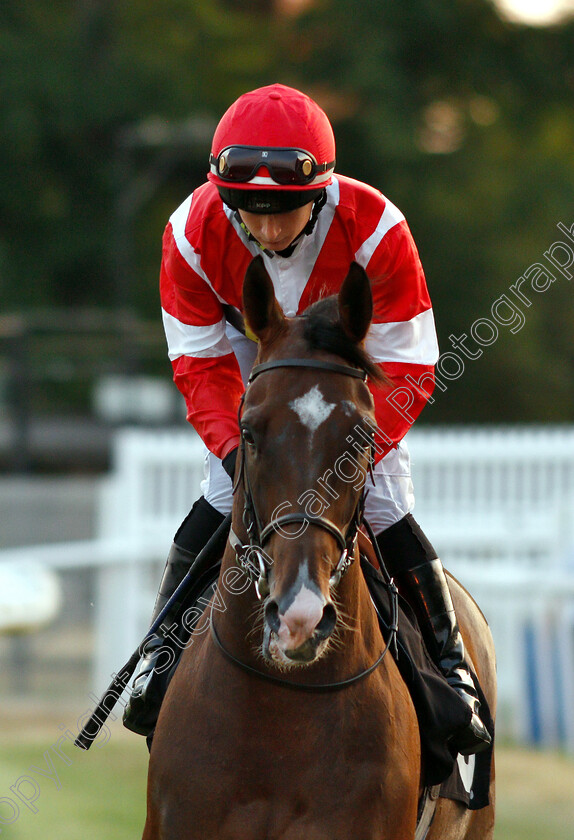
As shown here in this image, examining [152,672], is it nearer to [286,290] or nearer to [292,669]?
[292,669]

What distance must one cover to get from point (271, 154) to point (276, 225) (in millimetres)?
217

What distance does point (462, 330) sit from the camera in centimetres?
2303

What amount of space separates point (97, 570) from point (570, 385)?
16247 millimetres

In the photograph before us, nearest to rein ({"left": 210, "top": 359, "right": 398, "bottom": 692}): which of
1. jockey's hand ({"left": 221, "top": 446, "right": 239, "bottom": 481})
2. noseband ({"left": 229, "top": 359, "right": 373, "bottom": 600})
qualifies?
noseband ({"left": 229, "top": 359, "right": 373, "bottom": 600})

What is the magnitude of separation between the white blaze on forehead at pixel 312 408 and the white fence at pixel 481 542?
641 cm

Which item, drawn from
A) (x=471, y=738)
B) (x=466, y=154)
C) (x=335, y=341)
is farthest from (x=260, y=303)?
(x=466, y=154)

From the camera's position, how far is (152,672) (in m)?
3.78

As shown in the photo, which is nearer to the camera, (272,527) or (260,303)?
(272,527)

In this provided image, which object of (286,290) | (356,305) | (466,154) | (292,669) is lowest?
(292,669)

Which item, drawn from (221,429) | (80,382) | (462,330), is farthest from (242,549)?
(462,330)

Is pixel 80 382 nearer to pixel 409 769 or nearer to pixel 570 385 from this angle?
pixel 570 385

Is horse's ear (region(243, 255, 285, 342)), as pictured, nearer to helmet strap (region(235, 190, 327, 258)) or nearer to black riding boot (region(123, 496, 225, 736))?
helmet strap (region(235, 190, 327, 258))

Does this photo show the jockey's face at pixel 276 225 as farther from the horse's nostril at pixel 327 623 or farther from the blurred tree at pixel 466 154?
the blurred tree at pixel 466 154

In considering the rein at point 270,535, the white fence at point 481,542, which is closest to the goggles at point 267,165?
the rein at point 270,535
